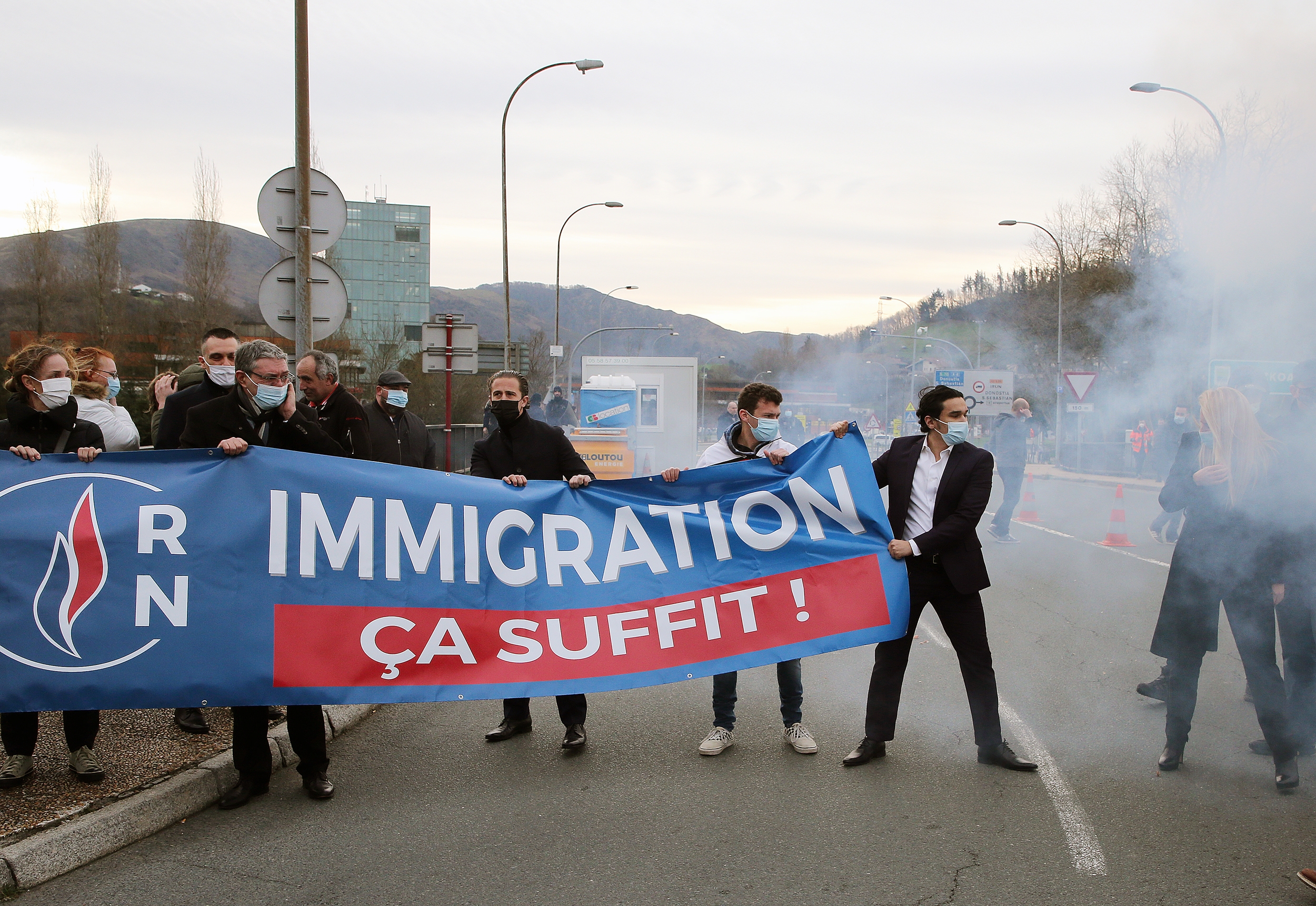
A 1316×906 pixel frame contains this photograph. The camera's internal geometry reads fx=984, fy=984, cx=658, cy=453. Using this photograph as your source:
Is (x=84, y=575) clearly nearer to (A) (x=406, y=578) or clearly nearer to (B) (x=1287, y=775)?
(A) (x=406, y=578)

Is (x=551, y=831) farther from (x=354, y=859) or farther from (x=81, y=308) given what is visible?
(x=81, y=308)

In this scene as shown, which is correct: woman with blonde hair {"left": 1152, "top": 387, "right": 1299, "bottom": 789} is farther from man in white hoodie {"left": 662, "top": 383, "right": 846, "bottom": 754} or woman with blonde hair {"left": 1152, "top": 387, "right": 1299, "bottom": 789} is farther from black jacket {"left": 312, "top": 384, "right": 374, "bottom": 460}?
black jacket {"left": 312, "top": 384, "right": 374, "bottom": 460}

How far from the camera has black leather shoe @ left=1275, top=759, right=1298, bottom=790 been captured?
438cm

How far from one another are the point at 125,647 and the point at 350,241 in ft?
442

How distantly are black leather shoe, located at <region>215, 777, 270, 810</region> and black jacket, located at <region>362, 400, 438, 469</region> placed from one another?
10.3ft

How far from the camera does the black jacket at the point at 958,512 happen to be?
15.6ft

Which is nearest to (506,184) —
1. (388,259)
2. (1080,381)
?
(1080,381)

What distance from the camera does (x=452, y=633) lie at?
15.3ft

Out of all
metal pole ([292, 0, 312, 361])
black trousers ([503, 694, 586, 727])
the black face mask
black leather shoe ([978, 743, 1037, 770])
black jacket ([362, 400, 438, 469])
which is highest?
metal pole ([292, 0, 312, 361])

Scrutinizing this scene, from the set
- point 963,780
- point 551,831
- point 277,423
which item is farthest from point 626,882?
point 277,423

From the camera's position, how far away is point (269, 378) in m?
4.54

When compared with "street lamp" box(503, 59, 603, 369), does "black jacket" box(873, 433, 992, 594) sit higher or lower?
lower

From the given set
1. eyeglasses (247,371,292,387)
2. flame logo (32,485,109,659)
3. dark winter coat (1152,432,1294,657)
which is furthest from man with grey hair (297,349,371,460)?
dark winter coat (1152,432,1294,657)

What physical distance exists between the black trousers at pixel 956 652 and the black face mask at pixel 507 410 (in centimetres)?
221
